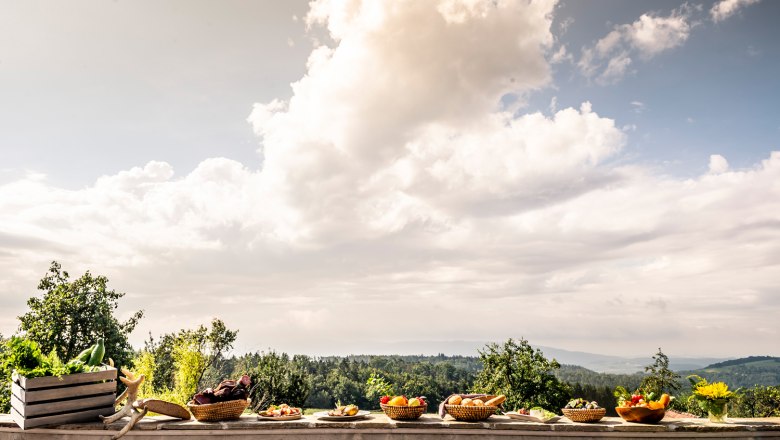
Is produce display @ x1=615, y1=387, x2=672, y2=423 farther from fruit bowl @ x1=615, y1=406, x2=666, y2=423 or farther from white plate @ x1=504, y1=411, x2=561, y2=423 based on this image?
white plate @ x1=504, y1=411, x2=561, y2=423

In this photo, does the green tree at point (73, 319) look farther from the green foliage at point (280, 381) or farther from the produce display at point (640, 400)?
the produce display at point (640, 400)

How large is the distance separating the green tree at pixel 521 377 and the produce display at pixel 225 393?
127ft

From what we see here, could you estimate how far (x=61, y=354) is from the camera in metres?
31.4

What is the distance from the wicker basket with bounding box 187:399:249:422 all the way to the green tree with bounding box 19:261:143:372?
1139 inches

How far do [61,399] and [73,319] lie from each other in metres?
30.4

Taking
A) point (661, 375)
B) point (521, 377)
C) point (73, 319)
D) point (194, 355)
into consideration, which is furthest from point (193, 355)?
point (661, 375)

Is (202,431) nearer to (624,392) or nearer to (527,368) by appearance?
(624,392)

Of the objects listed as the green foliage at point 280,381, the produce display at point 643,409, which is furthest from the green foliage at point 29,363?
the green foliage at point 280,381

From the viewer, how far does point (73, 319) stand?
106 feet

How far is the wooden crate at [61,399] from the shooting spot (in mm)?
6093

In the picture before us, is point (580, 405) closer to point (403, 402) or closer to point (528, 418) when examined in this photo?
point (528, 418)

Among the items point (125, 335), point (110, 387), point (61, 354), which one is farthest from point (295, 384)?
point (110, 387)

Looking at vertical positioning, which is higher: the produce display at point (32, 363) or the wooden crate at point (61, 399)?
the produce display at point (32, 363)

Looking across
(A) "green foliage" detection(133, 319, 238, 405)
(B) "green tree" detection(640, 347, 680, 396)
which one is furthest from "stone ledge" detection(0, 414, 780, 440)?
(B) "green tree" detection(640, 347, 680, 396)
